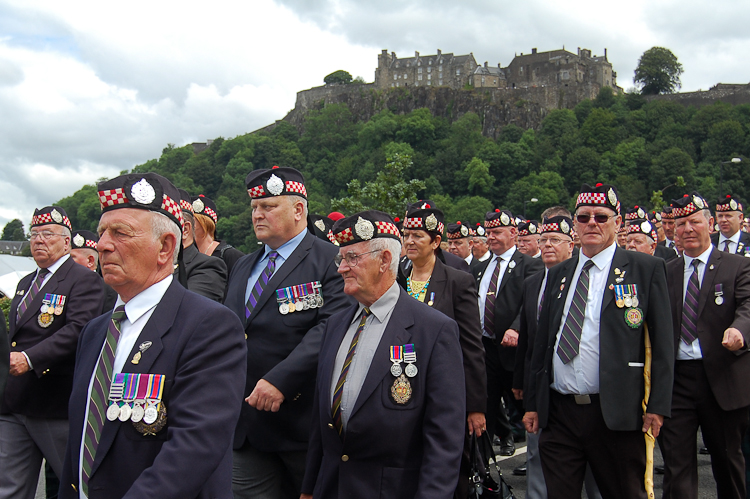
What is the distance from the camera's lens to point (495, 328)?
7.97 metres

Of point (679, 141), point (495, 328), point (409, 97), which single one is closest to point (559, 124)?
point (679, 141)

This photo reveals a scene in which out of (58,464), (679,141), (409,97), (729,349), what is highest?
(409,97)

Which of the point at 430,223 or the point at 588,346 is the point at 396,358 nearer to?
the point at 588,346

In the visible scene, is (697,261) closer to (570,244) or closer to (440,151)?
(570,244)

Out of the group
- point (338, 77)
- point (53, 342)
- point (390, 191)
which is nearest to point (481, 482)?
point (53, 342)

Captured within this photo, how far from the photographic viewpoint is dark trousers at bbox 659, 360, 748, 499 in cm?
523

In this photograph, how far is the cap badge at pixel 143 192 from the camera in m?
2.74

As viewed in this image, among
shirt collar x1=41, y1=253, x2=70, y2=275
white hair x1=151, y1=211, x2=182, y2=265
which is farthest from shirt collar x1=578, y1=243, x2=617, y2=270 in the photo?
shirt collar x1=41, y1=253, x2=70, y2=275

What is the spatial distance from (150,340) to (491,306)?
5.93 metres

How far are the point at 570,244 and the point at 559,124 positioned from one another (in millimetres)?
94023

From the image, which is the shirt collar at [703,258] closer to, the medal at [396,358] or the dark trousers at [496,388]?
the dark trousers at [496,388]

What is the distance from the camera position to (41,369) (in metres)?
5.03

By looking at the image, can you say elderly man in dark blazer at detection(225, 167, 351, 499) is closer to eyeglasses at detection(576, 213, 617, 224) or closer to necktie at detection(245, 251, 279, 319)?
necktie at detection(245, 251, 279, 319)

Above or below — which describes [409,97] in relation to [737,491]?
above
